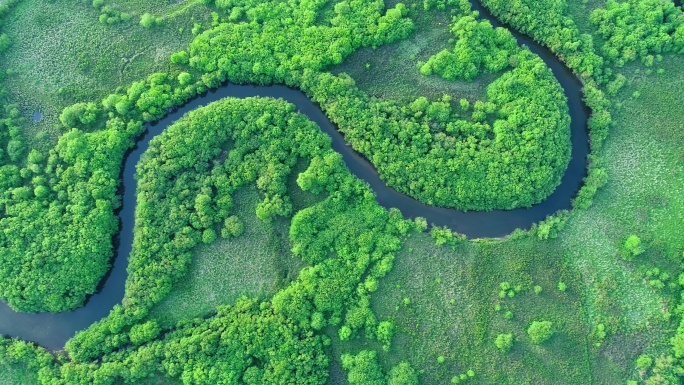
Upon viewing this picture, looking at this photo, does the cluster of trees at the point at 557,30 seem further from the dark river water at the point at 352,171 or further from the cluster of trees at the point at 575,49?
the dark river water at the point at 352,171

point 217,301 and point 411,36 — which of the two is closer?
point 217,301

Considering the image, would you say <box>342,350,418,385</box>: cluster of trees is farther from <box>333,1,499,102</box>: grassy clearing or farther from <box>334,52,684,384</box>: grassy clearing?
<box>333,1,499,102</box>: grassy clearing

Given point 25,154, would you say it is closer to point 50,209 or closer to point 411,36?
point 50,209

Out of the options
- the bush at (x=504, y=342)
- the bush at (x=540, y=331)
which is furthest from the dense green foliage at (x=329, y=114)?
→ the bush at (x=504, y=342)

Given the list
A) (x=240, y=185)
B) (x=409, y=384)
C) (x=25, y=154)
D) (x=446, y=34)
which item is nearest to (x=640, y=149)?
(x=446, y=34)

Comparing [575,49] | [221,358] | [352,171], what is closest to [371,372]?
[221,358]

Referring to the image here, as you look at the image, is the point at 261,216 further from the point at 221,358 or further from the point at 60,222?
the point at 60,222
